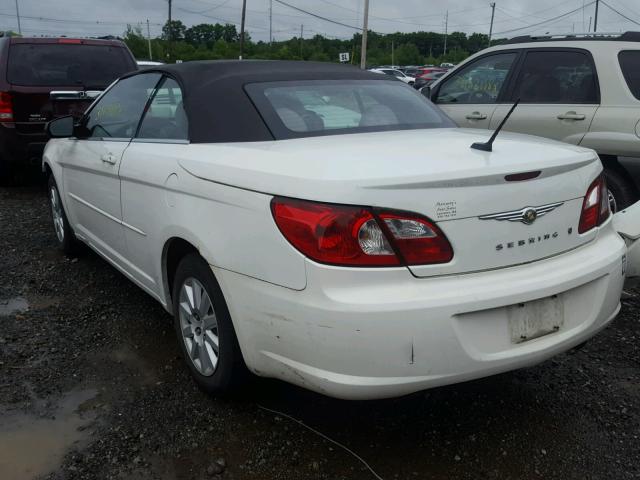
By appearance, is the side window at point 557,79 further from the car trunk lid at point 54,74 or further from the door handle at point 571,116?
the car trunk lid at point 54,74

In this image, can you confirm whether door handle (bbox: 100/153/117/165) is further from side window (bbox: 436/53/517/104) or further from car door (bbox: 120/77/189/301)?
side window (bbox: 436/53/517/104)

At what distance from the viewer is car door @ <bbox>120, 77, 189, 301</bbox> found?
2957 mm

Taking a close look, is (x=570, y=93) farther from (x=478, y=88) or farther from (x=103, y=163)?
(x=103, y=163)

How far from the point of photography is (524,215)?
231 centimetres

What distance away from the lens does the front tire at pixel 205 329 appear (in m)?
2.62

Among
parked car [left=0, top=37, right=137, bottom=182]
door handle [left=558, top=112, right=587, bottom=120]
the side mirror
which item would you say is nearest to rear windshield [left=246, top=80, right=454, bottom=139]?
the side mirror

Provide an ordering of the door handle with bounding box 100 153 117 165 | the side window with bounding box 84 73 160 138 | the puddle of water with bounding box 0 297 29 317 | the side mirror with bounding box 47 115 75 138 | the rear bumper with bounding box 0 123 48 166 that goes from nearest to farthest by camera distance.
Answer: the door handle with bounding box 100 153 117 165 < the side window with bounding box 84 73 160 138 < the puddle of water with bounding box 0 297 29 317 < the side mirror with bounding box 47 115 75 138 < the rear bumper with bounding box 0 123 48 166

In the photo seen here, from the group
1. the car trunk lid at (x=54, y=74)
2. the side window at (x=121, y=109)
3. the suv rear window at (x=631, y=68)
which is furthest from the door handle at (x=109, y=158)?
the suv rear window at (x=631, y=68)

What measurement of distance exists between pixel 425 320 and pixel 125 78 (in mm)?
2920

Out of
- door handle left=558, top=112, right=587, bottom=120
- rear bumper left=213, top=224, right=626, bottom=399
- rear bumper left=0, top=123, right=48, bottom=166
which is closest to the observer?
rear bumper left=213, top=224, right=626, bottom=399

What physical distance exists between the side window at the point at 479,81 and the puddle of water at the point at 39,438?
462cm

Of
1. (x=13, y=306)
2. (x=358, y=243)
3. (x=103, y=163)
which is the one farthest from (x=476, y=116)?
(x=13, y=306)

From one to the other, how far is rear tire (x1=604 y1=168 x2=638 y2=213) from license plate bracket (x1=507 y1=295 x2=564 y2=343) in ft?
10.4

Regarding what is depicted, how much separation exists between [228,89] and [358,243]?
1.32m
